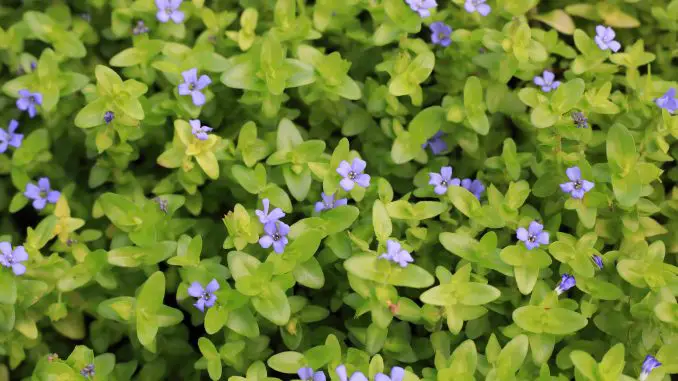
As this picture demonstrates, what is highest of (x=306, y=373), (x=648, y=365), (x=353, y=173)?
(x=353, y=173)

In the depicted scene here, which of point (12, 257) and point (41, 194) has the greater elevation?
point (12, 257)

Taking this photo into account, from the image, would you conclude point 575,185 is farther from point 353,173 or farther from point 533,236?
point 353,173

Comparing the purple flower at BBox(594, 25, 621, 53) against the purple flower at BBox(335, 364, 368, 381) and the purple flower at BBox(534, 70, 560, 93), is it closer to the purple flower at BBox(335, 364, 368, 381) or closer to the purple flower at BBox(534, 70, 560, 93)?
the purple flower at BBox(534, 70, 560, 93)

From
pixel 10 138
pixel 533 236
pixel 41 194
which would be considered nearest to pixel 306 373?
pixel 533 236

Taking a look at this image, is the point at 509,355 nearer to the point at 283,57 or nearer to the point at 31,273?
the point at 283,57

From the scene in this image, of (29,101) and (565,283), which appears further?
(29,101)

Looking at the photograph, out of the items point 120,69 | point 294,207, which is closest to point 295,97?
point 294,207
